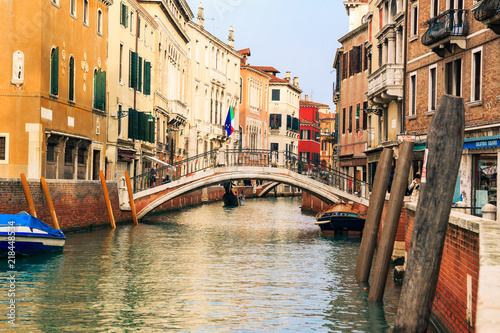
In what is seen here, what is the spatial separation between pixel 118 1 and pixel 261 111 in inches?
1626

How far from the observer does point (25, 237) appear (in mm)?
17484

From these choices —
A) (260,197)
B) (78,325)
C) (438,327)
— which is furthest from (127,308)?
(260,197)

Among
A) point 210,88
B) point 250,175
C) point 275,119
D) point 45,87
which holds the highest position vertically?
point 210,88

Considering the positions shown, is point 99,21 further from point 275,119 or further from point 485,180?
point 275,119

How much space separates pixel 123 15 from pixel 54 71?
32.5 ft

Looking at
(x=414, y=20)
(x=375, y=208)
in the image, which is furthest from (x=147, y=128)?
(x=375, y=208)

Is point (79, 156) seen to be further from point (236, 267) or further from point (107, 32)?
point (236, 267)

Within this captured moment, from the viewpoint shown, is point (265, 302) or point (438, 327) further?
point (265, 302)

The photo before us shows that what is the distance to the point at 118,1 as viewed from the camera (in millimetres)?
31797

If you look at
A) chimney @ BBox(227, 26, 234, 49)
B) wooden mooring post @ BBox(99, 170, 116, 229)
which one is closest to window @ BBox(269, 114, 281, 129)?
chimney @ BBox(227, 26, 234, 49)

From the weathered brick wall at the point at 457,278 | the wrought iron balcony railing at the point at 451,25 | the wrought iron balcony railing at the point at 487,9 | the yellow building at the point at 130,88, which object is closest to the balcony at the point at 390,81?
the wrought iron balcony railing at the point at 451,25

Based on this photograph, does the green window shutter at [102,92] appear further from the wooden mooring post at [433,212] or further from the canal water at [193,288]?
the wooden mooring post at [433,212]

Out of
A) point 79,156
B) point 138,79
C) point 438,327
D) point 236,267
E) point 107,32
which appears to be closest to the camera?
point 438,327

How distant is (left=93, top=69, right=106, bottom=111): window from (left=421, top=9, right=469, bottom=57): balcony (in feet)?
41.0
